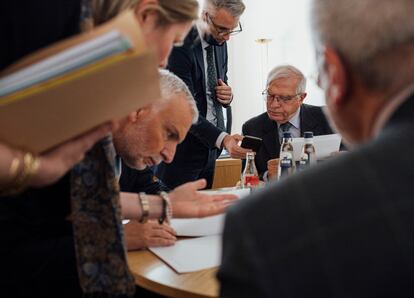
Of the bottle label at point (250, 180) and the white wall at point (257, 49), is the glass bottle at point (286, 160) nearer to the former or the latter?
the bottle label at point (250, 180)

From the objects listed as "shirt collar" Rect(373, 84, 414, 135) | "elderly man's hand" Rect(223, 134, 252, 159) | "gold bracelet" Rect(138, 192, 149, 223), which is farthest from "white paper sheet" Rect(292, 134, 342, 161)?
"shirt collar" Rect(373, 84, 414, 135)

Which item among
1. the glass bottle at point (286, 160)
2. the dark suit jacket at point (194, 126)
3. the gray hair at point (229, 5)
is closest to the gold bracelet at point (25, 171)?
the glass bottle at point (286, 160)

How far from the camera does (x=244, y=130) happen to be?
3.00m

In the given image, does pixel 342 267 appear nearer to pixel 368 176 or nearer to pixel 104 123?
pixel 368 176

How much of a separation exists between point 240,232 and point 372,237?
0.15 m

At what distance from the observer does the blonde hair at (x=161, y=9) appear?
3.21 ft

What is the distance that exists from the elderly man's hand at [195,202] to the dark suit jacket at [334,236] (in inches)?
32.6

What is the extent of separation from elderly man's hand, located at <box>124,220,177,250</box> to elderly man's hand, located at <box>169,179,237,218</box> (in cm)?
9

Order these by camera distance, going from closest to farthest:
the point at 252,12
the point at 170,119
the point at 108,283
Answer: the point at 108,283 → the point at 170,119 → the point at 252,12

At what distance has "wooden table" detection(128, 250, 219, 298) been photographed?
1.13 metres

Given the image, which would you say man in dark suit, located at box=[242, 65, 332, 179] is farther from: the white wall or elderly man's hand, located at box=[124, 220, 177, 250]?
the white wall

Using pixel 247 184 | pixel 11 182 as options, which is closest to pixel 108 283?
pixel 11 182

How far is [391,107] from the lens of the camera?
2.14 feet

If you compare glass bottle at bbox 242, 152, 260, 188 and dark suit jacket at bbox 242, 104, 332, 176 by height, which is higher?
dark suit jacket at bbox 242, 104, 332, 176
